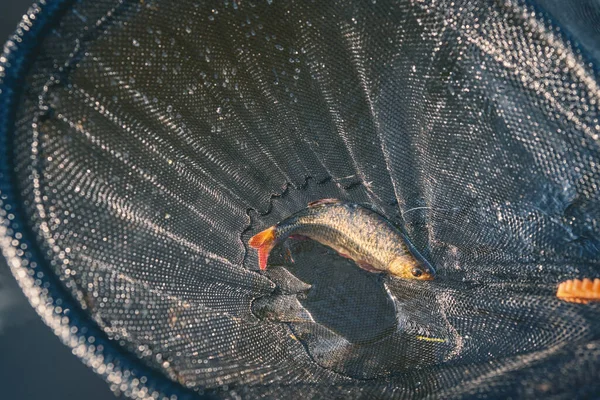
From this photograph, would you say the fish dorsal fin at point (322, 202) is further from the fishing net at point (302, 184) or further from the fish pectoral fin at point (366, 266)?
the fish pectoral fin at point (366, 266)

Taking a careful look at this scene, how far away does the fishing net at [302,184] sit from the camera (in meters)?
1.61

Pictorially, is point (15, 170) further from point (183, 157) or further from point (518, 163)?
point (518, 163)

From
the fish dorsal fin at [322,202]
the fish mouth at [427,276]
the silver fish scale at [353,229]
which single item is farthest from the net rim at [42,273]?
the fish mouth at [427,276]

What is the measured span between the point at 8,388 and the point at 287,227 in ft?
6.48

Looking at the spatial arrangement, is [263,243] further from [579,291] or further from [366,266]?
[579,291]

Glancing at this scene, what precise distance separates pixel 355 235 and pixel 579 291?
118cm

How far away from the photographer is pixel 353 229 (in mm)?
2633

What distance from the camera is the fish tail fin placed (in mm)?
2615

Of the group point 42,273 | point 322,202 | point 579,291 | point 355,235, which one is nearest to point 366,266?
point 355,235

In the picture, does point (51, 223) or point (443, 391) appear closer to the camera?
point (443, 391)

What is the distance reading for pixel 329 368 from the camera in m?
2.24

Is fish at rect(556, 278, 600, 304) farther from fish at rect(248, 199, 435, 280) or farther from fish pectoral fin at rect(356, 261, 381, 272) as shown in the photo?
fish pectoral fin at rect(356, 261, 381, 272)

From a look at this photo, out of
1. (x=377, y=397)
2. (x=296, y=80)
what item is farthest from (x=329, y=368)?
(x=296, y=80)

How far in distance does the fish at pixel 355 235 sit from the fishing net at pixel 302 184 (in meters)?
0.12
